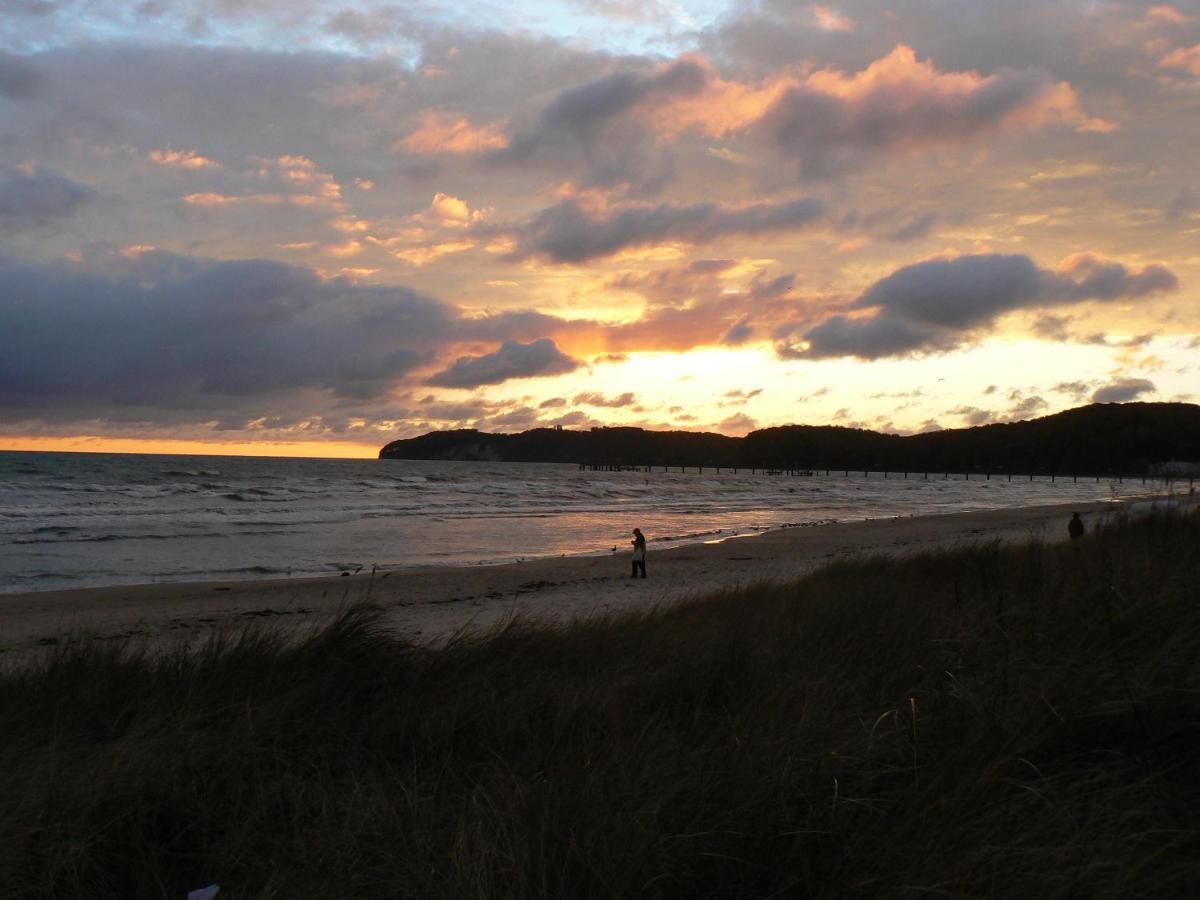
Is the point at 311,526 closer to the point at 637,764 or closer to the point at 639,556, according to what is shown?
the point at 639,556

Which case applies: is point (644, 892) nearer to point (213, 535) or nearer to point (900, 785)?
point (900, 785)

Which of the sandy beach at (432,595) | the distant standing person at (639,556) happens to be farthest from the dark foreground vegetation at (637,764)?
the distant standing person at (639,556)

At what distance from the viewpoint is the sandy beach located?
46.2 feet

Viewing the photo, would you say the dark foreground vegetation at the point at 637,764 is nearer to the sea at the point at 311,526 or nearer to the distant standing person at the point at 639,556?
the sea at the point at 311,526

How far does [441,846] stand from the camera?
293 centimetres

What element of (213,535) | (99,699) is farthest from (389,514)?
(99,699)

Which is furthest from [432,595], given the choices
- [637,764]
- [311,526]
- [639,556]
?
[311,526]

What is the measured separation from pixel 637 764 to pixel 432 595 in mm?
16205

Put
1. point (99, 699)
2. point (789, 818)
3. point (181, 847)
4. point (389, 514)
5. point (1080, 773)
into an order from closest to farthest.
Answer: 1. point (789, 818)
2. point (1080, 773)
3. point (181, 847)
4. point (99, 699)
5. point (389, 514)

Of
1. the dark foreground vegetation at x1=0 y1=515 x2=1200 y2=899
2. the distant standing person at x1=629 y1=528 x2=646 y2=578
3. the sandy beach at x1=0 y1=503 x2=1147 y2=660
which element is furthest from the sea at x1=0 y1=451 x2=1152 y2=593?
the dark foreground vegetation at x1=0 y1=515 x2=1200 y2=899

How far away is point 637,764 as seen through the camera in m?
3.44

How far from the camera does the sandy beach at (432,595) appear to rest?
14070 millimetres

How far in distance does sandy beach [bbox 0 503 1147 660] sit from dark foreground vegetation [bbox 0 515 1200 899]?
498cm

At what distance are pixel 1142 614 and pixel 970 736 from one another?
224 cm
